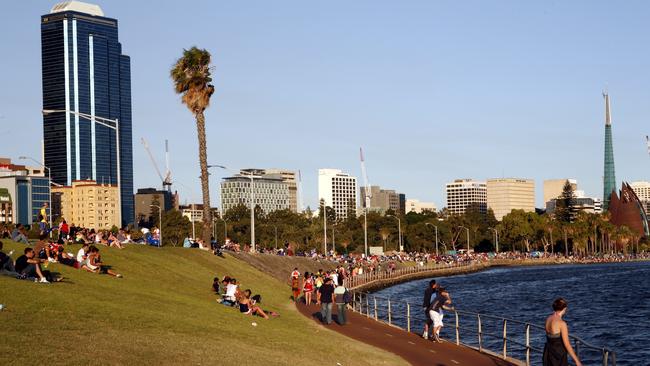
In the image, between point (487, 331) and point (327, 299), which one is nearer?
point (327, 299)

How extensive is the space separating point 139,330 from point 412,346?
10652mm

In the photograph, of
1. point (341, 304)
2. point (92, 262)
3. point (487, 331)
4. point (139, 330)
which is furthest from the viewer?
point (487, 331)

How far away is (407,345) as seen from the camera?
3180 centimetres

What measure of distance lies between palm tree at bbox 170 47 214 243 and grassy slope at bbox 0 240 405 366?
2742cm

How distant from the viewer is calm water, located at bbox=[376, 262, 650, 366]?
4500cm

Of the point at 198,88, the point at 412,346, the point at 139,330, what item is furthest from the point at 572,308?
the point at 139,330

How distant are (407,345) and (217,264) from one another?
2747 centimetres

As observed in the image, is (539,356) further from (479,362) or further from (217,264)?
(217,264)

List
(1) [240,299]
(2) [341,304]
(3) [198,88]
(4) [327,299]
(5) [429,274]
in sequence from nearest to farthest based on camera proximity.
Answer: (1) [240,299], (4) [327,299], (2) [341,304], (3) [198,88], (5) [429,274]

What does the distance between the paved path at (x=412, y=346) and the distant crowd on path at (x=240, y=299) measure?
9.82 ft

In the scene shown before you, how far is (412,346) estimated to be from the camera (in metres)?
31.5

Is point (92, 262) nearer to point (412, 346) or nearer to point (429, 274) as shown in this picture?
point (412, 346)

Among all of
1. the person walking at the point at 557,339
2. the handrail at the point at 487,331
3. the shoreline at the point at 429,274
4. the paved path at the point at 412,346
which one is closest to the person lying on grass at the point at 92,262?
the paved path at the point at 412,346

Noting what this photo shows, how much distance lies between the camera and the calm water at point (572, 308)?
1772 inches
